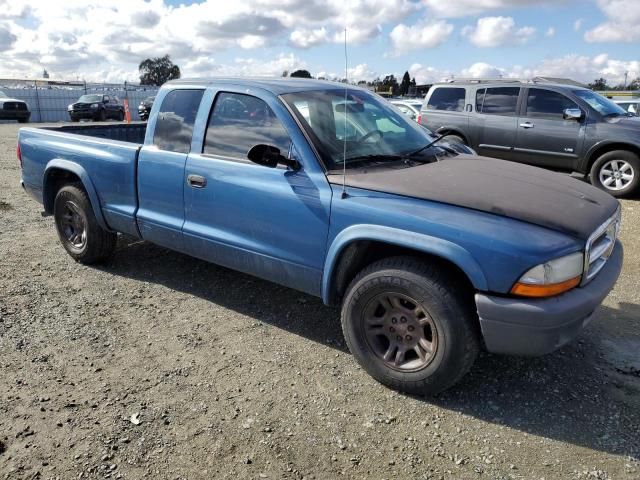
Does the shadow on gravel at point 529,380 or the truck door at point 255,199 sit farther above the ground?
the truck door at point 255,199

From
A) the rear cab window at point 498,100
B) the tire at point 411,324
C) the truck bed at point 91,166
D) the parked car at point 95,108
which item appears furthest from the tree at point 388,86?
the parked car at point 95,108

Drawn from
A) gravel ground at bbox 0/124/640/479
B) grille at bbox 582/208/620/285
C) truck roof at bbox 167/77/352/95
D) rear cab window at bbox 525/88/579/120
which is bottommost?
gravel ground at bbox 0/124/640/479

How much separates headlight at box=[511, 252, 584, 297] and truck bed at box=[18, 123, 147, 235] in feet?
10.0

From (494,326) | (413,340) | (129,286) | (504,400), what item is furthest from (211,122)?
(504,400)

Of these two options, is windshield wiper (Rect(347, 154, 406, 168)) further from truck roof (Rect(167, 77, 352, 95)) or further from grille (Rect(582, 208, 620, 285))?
grille (Rect(582, 208, 620, 285))

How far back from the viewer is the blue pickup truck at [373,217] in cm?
Answer: 267

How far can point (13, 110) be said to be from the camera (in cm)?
2395

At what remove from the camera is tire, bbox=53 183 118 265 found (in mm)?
4781

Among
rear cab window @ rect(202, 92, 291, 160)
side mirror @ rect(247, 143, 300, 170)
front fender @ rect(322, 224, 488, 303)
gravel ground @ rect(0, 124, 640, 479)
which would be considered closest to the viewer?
gravel ground @ rect(0, 124, 640, 479)

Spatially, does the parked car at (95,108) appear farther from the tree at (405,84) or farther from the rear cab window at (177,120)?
the rear cab window at (177,120)

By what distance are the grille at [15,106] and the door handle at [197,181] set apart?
80.4 feet

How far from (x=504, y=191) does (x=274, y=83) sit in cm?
181

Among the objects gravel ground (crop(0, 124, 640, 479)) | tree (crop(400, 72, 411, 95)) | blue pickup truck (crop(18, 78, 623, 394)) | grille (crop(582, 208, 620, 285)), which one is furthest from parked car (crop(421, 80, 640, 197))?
tree (crop(400, 72, 411, 95))

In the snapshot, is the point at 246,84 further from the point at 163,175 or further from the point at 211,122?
the point at 163,175
